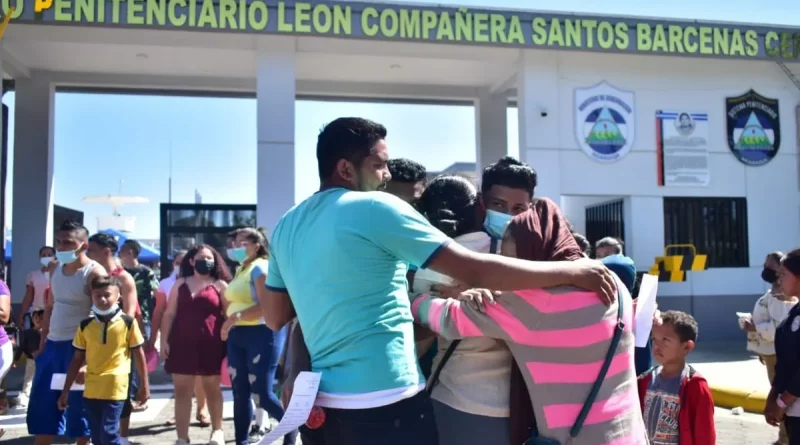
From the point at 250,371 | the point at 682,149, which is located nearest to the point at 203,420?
the point at 250,371

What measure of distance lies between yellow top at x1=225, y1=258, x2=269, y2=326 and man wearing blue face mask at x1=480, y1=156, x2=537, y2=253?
3171mm

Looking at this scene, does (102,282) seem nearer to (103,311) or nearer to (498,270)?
(103,311)

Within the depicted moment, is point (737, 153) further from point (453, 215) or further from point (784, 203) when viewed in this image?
point (453, 215)

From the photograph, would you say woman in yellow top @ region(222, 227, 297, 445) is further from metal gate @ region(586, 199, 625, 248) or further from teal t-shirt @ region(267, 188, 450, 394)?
metal gate @ region(586, 199, 625, 248)

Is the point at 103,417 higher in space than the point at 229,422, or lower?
higher

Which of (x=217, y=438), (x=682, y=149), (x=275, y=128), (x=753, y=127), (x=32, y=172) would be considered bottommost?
(x=217, y=438)

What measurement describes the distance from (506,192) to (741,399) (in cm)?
611

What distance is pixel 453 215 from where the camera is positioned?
2643 millimetres

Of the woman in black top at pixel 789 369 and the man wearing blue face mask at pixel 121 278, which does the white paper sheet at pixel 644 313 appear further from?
the man wearing blue face mask at pixel 121 278

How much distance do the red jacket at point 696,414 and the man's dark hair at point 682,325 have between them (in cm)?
23

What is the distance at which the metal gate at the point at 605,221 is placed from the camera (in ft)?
41.1

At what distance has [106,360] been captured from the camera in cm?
488

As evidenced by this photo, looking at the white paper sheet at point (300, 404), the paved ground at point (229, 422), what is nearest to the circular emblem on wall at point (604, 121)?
the paved ground at point (229, 422)

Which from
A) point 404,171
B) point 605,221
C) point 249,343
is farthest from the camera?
point 605,221
